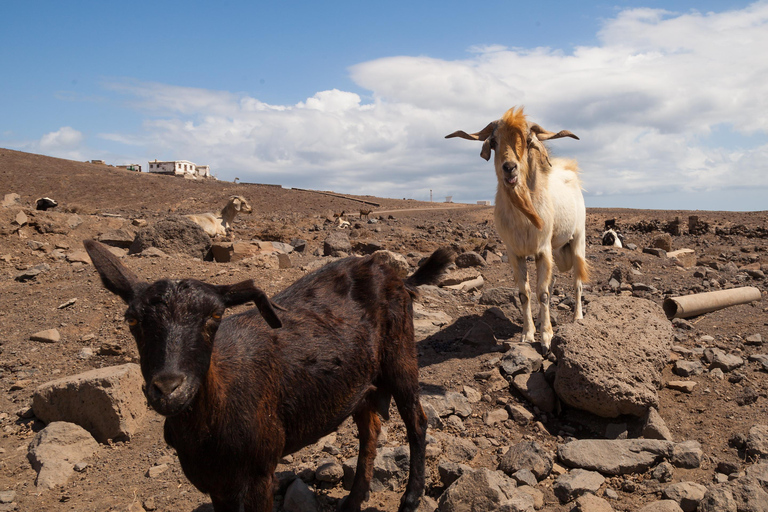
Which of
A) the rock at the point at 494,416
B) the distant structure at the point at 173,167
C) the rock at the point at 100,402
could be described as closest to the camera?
the rock at the point at 100,402

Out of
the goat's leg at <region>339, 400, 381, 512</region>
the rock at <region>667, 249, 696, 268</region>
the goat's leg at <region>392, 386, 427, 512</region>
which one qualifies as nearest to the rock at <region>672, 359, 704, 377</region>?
the goat's leg at <region>392, 386, 427, 512</region>

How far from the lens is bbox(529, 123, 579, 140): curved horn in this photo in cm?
795

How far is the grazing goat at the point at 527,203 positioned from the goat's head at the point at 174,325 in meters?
5.20

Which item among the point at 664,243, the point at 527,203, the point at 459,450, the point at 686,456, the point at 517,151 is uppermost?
the point at 517,151

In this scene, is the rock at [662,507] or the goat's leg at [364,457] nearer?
the rock at [662,507]

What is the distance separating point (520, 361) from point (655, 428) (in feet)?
5.37

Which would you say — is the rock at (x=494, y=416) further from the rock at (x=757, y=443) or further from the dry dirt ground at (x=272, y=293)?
the rock at (x=757, y=443)

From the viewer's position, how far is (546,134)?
798cm

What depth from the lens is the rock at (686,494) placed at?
4.32m

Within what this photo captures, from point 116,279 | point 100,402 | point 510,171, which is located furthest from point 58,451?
point 510,171

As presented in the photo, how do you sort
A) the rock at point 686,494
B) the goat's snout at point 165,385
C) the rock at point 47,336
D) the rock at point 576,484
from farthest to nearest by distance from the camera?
the rock at point 47,336, the rock at point 576,484, the rock at point 686,494, the goat's snout at point 165,385

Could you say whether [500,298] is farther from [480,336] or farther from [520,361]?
[520,361]

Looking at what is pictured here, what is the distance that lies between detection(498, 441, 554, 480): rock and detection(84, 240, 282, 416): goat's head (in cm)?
292

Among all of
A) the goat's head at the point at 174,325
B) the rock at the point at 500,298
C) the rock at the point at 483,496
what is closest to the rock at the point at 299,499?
the rock at the point at 483,496
